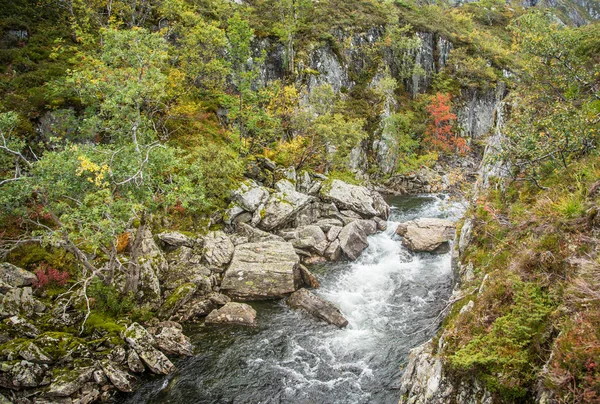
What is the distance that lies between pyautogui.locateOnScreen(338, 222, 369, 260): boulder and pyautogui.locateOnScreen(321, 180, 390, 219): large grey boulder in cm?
449

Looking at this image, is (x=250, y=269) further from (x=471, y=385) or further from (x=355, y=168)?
(x=355, y=168)

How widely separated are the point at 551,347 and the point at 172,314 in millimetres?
17162

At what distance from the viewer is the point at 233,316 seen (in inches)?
725

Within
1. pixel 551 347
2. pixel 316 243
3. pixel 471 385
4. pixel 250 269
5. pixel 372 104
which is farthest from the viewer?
pixel 372 104

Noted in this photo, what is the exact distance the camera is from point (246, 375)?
1459 centimetres

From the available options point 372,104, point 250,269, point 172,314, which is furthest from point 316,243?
point 372,104

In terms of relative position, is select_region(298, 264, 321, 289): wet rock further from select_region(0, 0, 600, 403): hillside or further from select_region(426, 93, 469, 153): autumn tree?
select_region(426, 93, 469, 153): autumn tree

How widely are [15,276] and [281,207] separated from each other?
1783cm

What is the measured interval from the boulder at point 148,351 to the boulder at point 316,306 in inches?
Answer: 303

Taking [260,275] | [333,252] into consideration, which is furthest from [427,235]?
[260,275]

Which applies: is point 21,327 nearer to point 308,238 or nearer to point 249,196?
point 249,196

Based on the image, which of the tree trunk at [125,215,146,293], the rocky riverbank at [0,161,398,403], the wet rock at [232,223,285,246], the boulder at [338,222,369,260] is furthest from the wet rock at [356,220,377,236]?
the tree trunk at [125,215,146,293]

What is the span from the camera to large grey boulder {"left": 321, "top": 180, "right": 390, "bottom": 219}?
33.2m

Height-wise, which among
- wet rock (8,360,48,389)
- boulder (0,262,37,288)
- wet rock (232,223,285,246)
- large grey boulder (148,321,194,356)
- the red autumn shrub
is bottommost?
large grey boulder (148,321,194,356)
